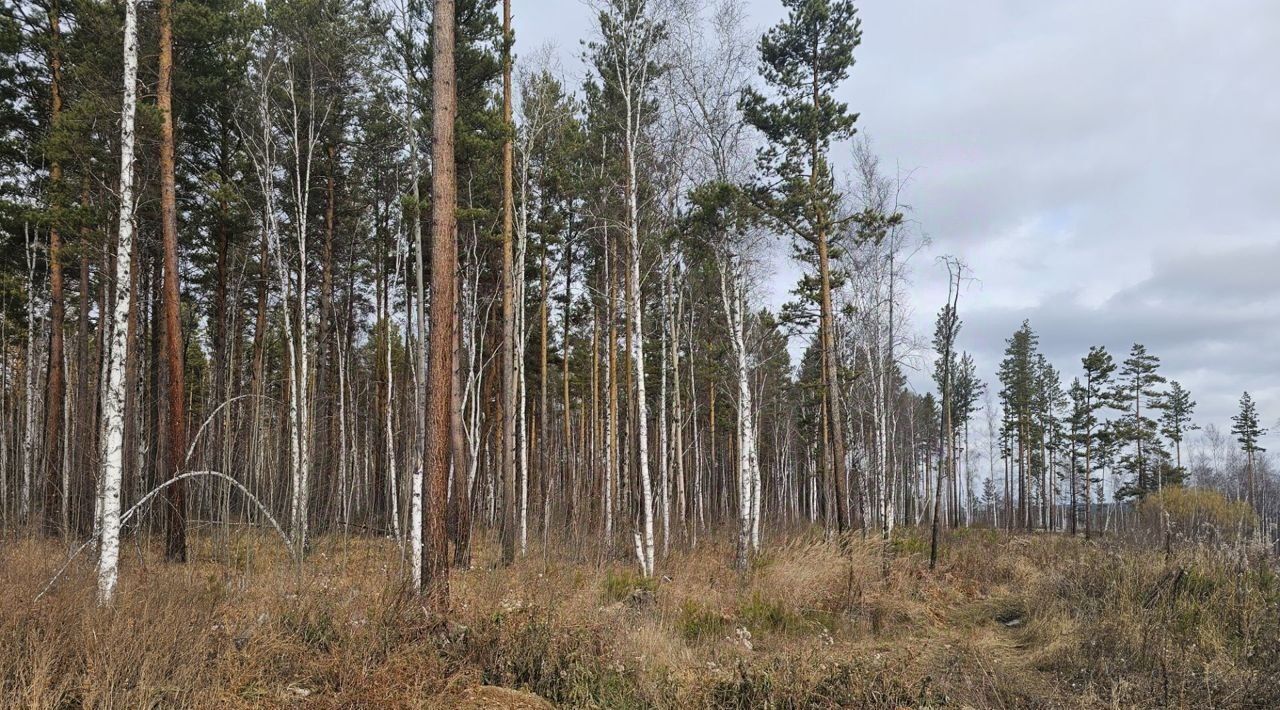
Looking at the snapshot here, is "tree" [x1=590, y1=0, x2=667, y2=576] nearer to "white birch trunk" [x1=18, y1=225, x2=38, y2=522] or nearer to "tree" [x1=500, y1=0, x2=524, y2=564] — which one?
"tree" [x1=500, y1=0, x2=524, y2=564]

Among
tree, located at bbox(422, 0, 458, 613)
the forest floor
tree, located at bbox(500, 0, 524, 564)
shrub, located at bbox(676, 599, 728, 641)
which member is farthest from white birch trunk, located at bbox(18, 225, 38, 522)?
shrub, located at bbox(676, 599, 728, 641)

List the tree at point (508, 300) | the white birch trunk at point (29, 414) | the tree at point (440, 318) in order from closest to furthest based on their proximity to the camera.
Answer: the tree at point (440, 318) → the tree at point (508, 300) → the white birch trunk at point (29, 414)

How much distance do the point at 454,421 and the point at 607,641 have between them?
5.44 m

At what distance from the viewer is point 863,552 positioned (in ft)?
39.8

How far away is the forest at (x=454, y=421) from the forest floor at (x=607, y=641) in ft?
0.13

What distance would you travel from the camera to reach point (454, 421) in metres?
10.6

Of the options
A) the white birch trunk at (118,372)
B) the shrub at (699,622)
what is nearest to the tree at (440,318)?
the white birch trunk at (118,372)

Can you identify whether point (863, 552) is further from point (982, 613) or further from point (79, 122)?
point (79, 122)

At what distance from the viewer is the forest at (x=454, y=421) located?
5230mm

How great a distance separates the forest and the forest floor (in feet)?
0.13

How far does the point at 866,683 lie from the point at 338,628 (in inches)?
168

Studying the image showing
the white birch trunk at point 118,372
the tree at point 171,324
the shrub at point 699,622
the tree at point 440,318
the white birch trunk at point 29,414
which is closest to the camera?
the white birch trunk at point 118,372

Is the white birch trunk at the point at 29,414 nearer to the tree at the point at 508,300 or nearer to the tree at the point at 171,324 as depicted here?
the tree at the point at 171,324

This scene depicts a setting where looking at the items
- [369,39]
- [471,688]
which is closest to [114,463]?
[471,688]
